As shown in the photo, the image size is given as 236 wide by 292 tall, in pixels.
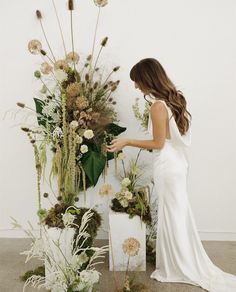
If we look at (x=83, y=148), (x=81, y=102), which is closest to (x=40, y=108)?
(x=81, y=102)

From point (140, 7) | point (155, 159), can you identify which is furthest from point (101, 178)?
point (140, 7)

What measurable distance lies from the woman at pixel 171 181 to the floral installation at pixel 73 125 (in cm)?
34

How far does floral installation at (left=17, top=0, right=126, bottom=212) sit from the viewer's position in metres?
3.27

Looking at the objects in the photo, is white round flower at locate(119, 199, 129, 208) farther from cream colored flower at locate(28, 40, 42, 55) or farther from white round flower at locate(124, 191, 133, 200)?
cream colored flower at locate(28, 40, 42, 55)

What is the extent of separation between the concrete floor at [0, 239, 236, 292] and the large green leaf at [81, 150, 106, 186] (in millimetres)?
716

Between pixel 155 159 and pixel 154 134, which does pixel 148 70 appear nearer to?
pixel 154 134

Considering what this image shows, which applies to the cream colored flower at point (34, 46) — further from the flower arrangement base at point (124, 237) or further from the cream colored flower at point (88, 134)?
the flower arrangement base at point (124, 237)

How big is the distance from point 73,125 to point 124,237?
0.92m

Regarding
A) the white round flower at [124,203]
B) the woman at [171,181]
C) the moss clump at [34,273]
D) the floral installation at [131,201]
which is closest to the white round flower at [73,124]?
the woman at [171,181]

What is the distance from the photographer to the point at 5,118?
400cm

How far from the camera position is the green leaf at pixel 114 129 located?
366cm

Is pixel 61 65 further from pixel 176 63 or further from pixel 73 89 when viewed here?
pixel 176 63

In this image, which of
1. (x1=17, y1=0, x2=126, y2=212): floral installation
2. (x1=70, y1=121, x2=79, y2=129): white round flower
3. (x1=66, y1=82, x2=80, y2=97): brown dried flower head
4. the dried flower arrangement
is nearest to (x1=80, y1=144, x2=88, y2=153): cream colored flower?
(x1=17, y1=0, x2=126, y2=212): floral installation

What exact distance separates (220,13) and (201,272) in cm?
218
